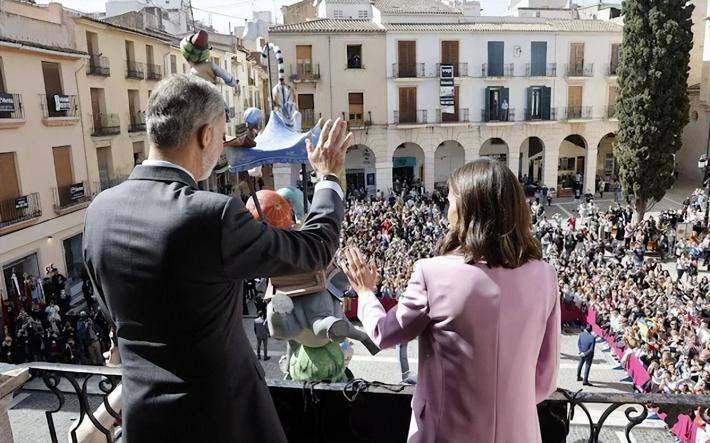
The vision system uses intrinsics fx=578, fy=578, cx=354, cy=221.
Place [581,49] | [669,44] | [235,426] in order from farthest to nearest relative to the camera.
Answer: [581,49], [669,44], [235,426]

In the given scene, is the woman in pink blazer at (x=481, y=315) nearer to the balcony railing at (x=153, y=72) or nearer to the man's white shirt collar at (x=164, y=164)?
the man's white shirt collar at (x=164, y=164)

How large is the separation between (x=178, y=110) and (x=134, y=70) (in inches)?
898

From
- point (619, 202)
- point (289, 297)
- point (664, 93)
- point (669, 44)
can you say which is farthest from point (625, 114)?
point (289, 297)

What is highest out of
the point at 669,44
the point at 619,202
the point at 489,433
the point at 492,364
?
the point at 669,44

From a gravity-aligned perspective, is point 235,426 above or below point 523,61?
below

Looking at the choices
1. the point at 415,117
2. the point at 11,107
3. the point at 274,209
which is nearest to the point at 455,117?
Answer: the point at 415,117

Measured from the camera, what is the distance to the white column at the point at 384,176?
29.6 meters

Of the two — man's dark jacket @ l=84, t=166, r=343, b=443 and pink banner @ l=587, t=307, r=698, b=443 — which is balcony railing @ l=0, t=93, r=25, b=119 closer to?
pink banner @ l=587, t=307, r=698, b=443

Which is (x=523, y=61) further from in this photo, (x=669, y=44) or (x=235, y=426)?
(x=235, y=426)

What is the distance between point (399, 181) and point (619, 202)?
11.0 m

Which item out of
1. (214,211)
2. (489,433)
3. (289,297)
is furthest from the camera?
(289,297)

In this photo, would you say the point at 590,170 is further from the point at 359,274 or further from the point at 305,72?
the point at 359,274

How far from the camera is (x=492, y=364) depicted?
74.4 inches

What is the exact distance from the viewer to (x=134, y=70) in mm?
22375
